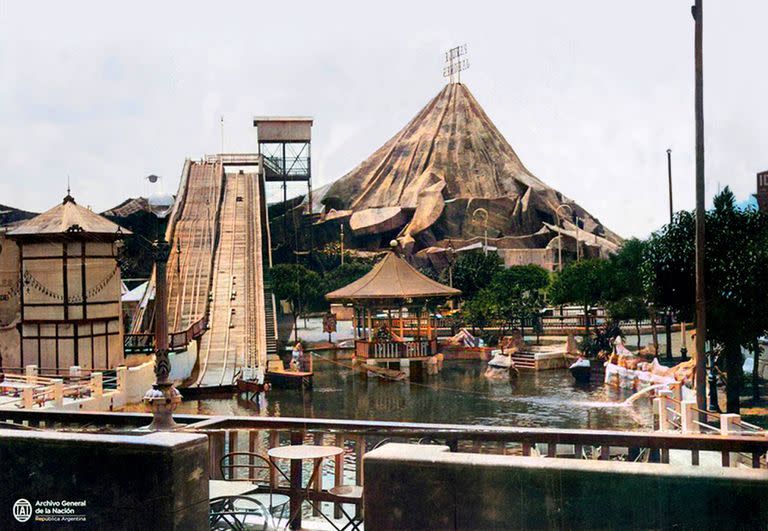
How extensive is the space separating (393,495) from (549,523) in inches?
31.1

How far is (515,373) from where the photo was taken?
27281mm

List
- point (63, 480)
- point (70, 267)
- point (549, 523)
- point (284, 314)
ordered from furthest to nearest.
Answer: point (284, 314), point (70, 267), point (63, 480), point (549, 523)

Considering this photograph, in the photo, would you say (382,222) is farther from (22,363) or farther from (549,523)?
(549,523)

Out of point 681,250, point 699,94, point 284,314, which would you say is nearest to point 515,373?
point 681,250

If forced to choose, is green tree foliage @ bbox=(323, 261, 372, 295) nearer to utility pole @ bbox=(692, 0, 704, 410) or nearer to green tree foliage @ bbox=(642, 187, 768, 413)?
green tree foliage @ bbox=(642, 187, 768, 413)

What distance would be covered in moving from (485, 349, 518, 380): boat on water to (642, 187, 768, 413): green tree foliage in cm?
897

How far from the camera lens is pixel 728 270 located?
17.9 m

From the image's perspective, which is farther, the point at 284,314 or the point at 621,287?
the point at 284,314

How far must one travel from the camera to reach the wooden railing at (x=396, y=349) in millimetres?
28188

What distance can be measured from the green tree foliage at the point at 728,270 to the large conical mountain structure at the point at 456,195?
37.9 metres

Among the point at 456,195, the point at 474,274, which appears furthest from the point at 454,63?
the point at 474,274

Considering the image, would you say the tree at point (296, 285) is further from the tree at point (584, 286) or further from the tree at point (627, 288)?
the tree at point (627, 288)

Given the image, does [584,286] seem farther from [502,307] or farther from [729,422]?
[729,422]

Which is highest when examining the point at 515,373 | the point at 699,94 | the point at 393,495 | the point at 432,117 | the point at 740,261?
the point at 432,117
